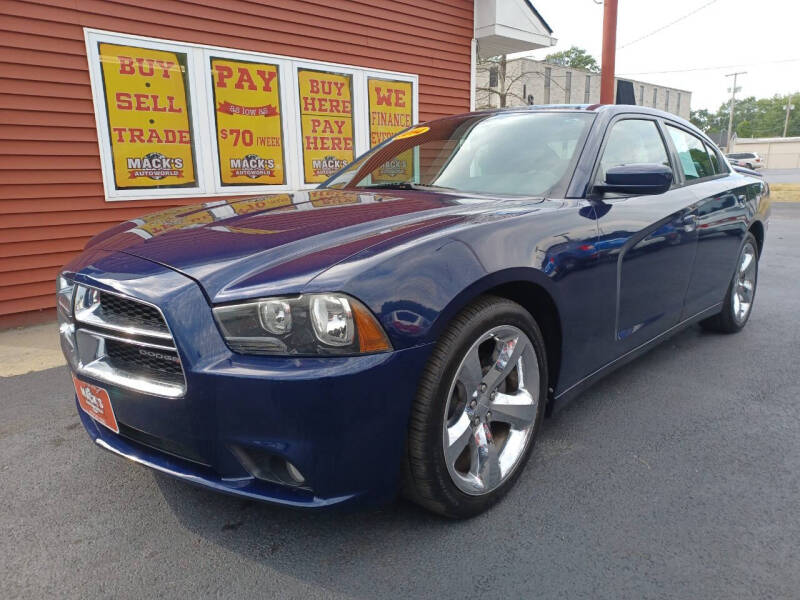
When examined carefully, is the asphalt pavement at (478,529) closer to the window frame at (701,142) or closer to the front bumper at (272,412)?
the front bumper at (272,412)

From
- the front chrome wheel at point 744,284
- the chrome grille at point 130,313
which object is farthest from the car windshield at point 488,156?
the front chrome wheel at point 744,284

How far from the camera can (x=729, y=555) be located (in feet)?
6.04

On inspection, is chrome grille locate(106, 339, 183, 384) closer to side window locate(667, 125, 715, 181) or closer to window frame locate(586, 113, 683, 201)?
window frame locate(586, 113, 683, 201)

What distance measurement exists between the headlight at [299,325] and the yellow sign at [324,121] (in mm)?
5454

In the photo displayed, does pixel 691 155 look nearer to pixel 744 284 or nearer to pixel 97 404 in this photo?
pixel 744 284

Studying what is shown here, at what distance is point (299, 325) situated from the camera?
1.58m

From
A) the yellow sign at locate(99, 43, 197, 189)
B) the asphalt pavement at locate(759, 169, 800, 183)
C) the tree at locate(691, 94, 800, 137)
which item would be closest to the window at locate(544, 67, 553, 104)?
the asphalt pavement at locate(759, 169, 800, 183)

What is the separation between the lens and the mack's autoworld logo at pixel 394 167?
3102mm

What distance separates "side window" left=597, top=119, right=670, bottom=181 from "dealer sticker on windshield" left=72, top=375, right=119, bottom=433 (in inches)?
87.9

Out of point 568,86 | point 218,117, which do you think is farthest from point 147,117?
point 568,86

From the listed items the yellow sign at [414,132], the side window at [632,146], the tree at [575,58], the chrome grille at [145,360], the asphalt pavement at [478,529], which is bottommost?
the asphalt pavement at [478,529]

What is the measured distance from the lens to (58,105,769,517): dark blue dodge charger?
5.22 feet

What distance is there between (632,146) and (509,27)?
6322 millimetres

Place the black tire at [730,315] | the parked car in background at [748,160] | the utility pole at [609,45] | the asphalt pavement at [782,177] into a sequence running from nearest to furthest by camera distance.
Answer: the black tire at [730,315] → the utility pole at [609,45] → the parked car in background at [748,160] → the asphalt pavement at [782,177]
